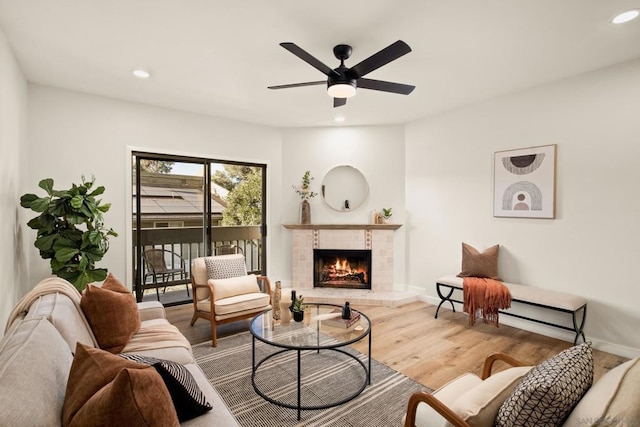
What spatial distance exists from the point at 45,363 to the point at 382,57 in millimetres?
2451

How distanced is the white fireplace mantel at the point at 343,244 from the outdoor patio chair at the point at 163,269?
1.65 m

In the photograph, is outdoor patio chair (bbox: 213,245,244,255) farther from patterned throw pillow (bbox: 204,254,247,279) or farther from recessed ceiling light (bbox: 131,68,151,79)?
recessed ceiling light (bbox: 131,68,151,79)

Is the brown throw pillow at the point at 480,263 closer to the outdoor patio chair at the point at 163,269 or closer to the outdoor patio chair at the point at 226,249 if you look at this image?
the outdoor patio chair at the point at 226,249

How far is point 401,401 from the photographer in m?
2.29

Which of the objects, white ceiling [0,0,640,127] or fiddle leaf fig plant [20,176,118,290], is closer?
white ceiling [0,0,640,127]

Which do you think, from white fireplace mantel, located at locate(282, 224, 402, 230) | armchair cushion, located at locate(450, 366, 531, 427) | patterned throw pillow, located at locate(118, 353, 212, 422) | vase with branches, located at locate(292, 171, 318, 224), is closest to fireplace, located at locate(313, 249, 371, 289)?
white fireplace mantel, located at locate(282, 224, 402, 230)

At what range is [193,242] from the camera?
4637 millimetres

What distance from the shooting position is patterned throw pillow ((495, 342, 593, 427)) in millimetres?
1103

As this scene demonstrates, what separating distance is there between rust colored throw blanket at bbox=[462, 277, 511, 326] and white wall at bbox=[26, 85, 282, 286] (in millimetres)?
3720

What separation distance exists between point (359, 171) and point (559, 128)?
2.60m

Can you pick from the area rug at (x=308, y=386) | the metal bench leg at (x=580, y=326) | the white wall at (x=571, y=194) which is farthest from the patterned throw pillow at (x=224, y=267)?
the metal bench leg at (x=580, y=326)

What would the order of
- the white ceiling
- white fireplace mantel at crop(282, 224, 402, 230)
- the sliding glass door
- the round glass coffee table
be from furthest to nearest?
1. white fireplace mantel at crop(282, 224, 402, 230)
2. the sliding glass door
3. the round glass coffee table
4. the white ceiling

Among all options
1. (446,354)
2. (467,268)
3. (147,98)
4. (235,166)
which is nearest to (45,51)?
(147,98)

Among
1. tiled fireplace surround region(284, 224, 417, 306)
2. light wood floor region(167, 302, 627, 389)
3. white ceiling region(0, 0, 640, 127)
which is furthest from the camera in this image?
tiled fireplace surround region(284, 224, 417, 306)
